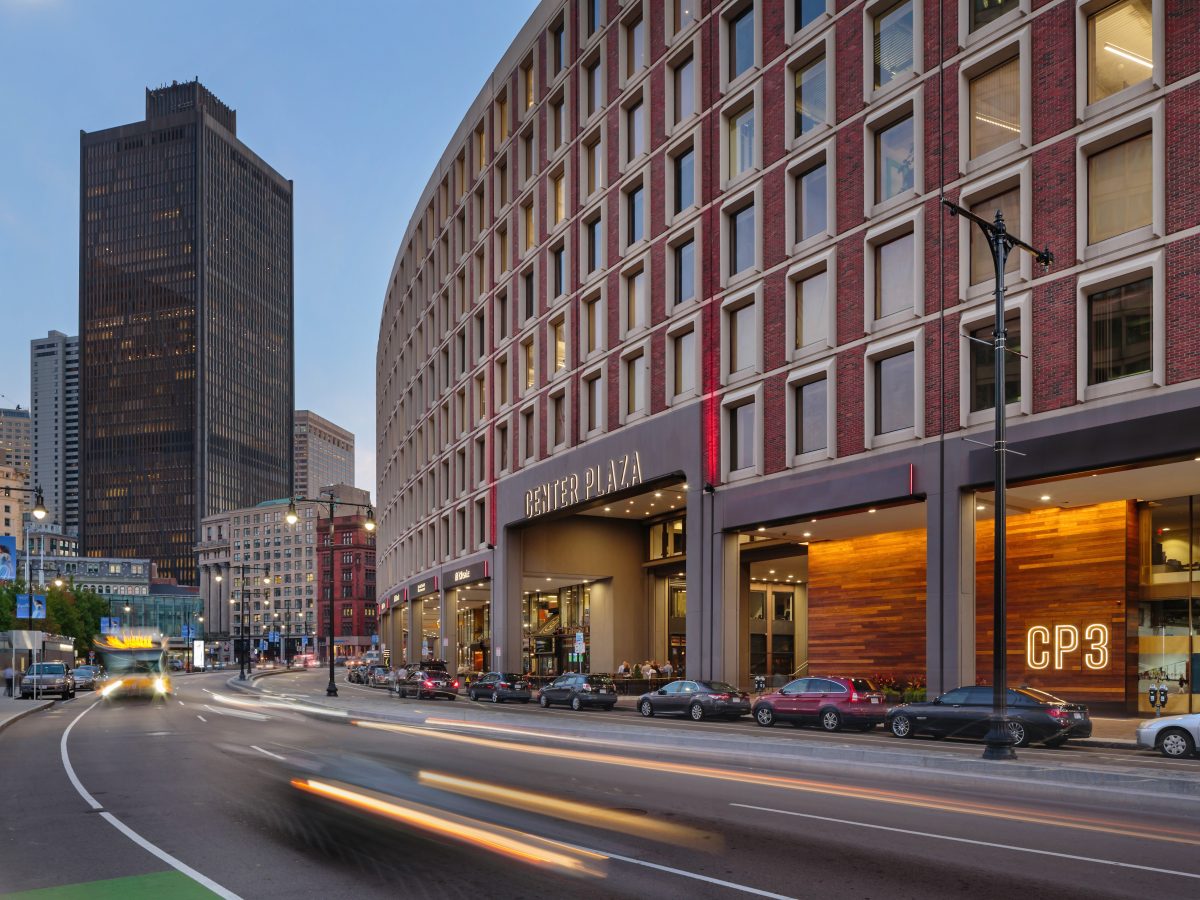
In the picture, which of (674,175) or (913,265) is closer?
(913,265)

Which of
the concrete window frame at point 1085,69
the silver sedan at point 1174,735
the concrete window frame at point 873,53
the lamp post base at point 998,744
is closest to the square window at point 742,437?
the concrete window frame at point 873,53

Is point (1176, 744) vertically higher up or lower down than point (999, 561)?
lower down

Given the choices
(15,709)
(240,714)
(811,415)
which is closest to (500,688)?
(240,714)

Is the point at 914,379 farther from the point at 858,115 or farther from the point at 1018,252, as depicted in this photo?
the point at 858,115

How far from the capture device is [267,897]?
9539 mm

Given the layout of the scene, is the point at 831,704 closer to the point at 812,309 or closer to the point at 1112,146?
the point at 812,309

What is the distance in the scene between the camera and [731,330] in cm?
4250

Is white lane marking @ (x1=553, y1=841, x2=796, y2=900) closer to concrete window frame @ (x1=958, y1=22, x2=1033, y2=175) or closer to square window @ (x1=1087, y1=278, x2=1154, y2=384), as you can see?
square window @ (x1=1087, y1=278, x2=1154, y2=384)

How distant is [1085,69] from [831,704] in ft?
62.9

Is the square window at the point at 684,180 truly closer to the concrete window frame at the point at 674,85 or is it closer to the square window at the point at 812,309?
the concrete window frame at the point at 674,85

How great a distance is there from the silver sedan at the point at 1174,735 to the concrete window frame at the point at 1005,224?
41.4 ft

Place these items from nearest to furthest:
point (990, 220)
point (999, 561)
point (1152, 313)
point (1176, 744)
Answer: point (999, 561)
point (1176, 744)
point (1152, 313)
point (990, 220)

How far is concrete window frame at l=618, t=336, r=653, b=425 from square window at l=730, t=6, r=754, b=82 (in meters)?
11.6

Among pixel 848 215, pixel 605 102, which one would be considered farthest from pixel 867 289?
pixel 605 102
